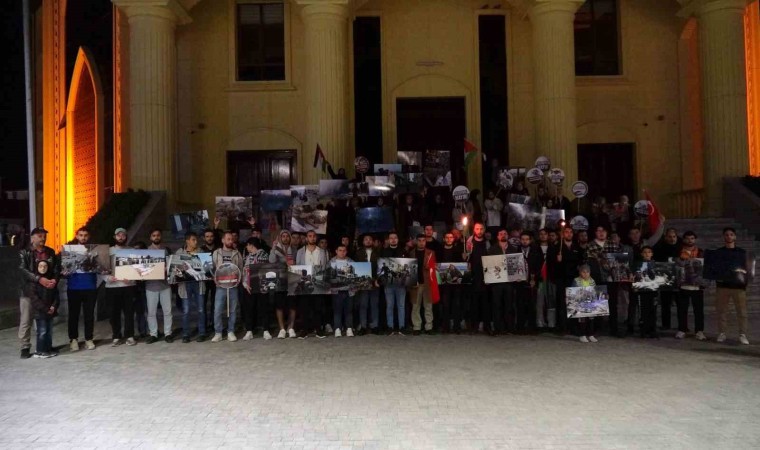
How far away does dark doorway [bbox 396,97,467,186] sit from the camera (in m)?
22.4

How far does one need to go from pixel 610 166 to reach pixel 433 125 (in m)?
6.09

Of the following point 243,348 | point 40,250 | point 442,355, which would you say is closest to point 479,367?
point 442,355

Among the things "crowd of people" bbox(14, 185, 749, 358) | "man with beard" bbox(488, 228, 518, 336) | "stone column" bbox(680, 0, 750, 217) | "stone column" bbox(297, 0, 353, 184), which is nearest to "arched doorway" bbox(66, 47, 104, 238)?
"stone column" bbox(297, 0, 353, 184)

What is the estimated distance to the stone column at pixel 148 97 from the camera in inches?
743

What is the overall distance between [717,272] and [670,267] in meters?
0.70

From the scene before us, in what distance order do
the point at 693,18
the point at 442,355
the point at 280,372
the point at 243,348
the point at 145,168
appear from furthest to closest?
the point at 693,18
the point at 145,168
the point at 243,348
the point at 442,355
the point at 280,372

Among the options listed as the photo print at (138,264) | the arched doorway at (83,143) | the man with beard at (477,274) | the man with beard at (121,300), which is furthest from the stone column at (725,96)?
the arched doorway at (83,143)

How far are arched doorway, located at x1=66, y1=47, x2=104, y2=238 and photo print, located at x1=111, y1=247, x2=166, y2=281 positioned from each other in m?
11.3

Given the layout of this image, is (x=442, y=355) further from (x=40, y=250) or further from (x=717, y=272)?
(x=40, y=250)

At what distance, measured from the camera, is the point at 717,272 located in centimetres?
1073

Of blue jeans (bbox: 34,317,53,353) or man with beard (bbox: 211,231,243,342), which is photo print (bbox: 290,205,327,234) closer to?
man with beard (bbox: 211,231,243,342)

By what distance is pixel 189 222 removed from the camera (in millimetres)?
13727

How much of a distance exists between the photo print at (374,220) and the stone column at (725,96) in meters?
11.5

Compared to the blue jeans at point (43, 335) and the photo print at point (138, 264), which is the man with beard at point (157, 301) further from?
the blue jeans at point (43, 335)
